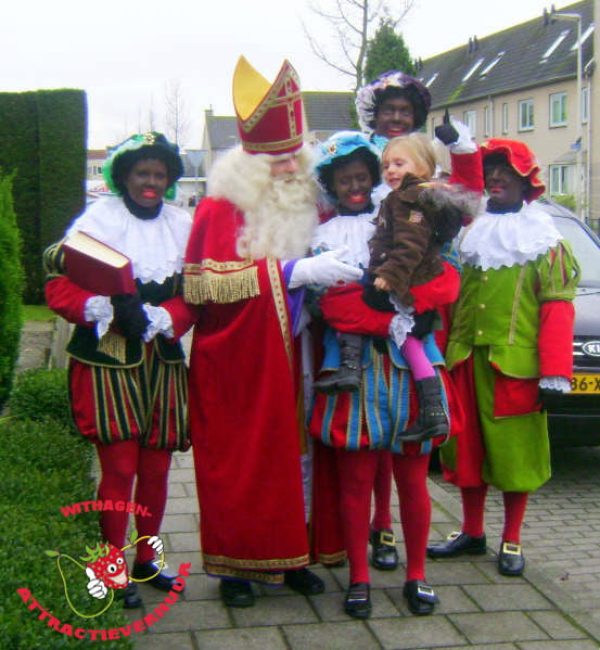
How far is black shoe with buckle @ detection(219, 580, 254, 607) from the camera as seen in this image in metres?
3.76

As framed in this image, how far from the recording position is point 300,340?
12.4ft

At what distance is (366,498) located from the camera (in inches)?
147

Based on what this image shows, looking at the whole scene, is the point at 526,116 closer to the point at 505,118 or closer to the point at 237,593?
the point at 505,118

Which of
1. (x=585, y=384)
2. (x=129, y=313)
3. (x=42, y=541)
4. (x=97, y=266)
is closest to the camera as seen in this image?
(x=42, y=541)

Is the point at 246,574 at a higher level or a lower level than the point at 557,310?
lower

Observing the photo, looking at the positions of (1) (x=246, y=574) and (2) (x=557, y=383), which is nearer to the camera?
(1) (x=246, y=574)

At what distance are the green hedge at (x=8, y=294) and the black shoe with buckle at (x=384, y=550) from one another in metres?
2.65

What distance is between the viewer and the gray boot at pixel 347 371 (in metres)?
3.53

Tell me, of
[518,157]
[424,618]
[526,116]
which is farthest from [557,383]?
[526,116]

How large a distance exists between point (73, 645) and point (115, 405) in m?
1.21

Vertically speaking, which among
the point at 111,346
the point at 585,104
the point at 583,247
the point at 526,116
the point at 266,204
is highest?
the point at 526,116

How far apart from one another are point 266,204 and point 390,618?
67.0 inches

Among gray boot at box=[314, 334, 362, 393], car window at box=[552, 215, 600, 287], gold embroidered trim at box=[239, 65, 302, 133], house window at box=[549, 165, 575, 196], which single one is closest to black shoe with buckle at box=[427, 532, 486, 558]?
gray boot at box=[314, 334, 362, 393]

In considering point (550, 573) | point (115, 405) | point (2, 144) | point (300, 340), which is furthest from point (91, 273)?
point (2, 144)
